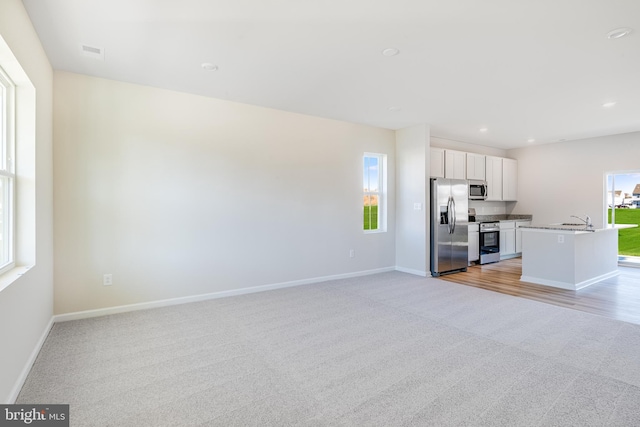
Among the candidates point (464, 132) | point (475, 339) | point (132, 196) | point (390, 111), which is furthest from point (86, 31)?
point (464, 132)

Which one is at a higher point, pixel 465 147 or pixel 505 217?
pixel 465 147

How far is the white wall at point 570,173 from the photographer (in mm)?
6781

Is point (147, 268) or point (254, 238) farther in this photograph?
point (254, 238)

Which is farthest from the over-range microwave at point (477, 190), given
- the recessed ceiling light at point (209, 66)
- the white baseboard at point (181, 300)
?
the recessed ceiling light at point (209, 66)

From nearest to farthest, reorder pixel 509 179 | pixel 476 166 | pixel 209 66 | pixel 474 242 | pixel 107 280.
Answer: pixel 209 66 → pixel 107 280 → pixel 474 242 → pixel 476 166 → pixel 509 179

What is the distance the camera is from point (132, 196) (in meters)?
3.90

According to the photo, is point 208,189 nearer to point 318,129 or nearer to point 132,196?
point 132,196

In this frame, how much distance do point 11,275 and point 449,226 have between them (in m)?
5.99

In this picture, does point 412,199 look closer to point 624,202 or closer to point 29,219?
point 624,202

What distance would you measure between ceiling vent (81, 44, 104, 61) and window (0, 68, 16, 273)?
0.73 metres

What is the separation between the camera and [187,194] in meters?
4.24

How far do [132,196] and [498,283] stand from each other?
5530mm

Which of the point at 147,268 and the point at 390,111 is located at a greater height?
the point at 390,111

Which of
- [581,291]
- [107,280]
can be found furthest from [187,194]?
[581,291]
